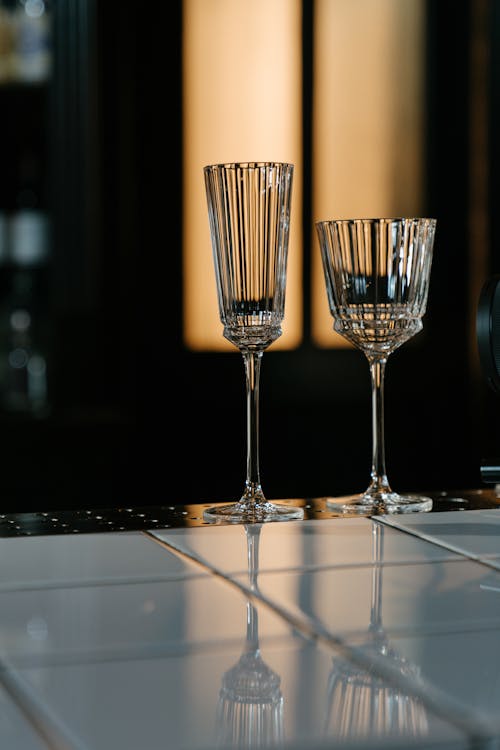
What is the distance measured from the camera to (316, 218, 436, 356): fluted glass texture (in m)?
0.81

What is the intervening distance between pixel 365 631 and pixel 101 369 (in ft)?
6.71

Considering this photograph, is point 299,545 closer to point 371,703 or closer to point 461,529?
point 461,529

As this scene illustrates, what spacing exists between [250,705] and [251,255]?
461mm

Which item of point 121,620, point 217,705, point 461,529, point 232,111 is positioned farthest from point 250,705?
point 232,111

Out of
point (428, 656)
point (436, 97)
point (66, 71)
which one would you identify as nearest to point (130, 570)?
point (428, 656)

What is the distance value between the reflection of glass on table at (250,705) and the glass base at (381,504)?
348 millimetres

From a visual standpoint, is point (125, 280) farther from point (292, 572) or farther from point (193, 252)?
point (292, 572)

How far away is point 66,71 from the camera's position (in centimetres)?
241

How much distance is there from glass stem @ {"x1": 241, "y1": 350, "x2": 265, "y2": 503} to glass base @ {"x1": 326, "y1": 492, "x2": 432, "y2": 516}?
6cm

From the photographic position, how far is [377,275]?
2.68ft

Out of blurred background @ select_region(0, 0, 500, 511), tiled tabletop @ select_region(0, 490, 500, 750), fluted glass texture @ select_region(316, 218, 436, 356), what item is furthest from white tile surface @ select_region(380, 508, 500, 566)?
blurred background @ select_region(0, 0, 500, 511)

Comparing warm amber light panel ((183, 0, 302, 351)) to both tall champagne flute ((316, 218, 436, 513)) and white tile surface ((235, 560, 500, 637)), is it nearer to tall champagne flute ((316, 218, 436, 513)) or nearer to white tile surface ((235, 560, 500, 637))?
tall champagne flute ((316, 218, 436, 513))

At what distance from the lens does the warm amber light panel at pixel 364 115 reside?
107 inches

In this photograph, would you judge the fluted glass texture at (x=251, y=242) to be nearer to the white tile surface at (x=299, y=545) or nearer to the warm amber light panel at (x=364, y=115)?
the white tile surface at (x=299, y=545)
